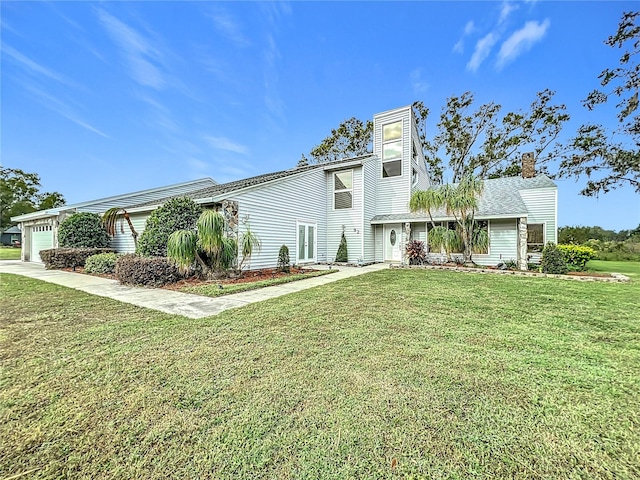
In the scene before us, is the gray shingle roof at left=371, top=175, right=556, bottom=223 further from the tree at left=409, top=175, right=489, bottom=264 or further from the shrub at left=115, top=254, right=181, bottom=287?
the shrub at left=115, top=254, right=181, bottom=287

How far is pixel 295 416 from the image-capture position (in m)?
2.16

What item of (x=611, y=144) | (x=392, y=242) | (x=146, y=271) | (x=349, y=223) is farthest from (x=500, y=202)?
(x=146, y=271)

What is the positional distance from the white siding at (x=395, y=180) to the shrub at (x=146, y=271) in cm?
1159

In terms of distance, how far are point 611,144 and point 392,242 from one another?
18603 millimetres

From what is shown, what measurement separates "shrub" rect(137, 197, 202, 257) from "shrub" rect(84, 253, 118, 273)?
2.11 metres

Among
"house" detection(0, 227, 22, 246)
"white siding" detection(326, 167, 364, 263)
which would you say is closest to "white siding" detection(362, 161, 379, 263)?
"white siding" detection(326, 167, 364, 263)

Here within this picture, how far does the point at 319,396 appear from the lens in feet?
8.00

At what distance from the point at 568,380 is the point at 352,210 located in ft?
41.4

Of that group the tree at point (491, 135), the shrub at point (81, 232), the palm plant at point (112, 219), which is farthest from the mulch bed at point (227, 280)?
the tree at point (491, 135)

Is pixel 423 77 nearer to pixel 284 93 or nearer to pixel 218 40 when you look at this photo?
pixel 284 93

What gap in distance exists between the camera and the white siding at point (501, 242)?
12750 millimetres

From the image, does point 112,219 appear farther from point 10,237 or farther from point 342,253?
point 10,237

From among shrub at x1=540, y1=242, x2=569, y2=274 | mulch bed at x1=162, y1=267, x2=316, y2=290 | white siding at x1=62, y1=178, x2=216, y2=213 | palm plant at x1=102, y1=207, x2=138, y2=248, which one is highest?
white siding at x1=62, y1=178, x2=216, y2=213

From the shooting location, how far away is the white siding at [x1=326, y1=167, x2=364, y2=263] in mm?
14727
